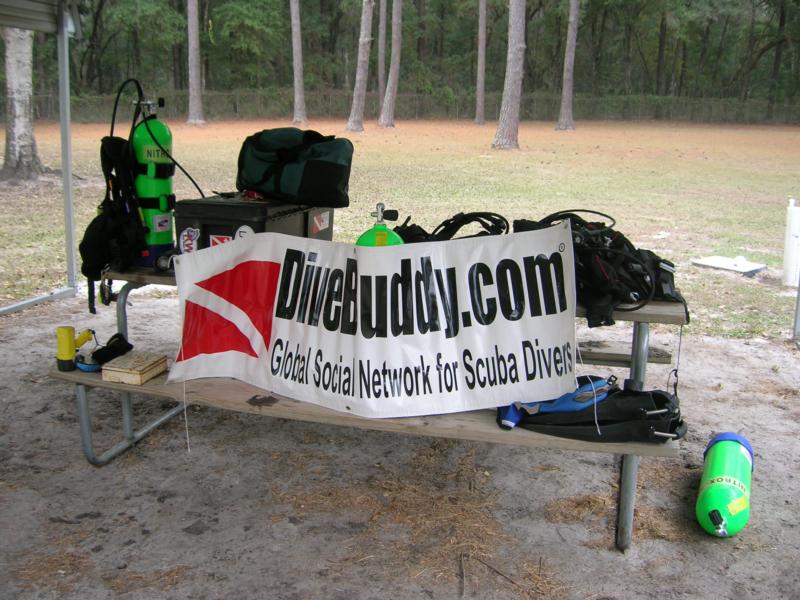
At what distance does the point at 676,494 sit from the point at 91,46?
155ft

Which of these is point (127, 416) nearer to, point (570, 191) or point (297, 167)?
point (297, 167)

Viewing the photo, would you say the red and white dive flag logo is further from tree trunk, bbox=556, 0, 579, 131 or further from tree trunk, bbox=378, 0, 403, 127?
tree trunk, bbox=556, 0, 579, 131

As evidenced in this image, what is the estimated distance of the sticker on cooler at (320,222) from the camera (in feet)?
12.8

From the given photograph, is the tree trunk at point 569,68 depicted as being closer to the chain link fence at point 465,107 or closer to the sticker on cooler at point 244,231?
the chain link fence at point 465,107

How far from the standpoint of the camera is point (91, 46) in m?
43.7

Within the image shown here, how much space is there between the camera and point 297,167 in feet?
11.9

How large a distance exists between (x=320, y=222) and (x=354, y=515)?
5.12ft

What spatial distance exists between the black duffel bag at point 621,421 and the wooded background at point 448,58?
38.1 metres

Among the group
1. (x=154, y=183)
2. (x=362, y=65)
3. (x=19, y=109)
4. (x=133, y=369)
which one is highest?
(x=362, y=65)

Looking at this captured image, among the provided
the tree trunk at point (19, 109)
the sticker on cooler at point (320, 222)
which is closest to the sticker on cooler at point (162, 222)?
the sticker on cooler at point (320, 222)

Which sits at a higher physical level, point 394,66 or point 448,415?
point 394,66

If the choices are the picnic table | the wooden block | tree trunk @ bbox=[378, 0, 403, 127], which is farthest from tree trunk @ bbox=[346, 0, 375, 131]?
the picnic table

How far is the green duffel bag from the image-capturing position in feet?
11.8

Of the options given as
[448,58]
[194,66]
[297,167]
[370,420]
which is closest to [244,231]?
Answer: [297,167]
